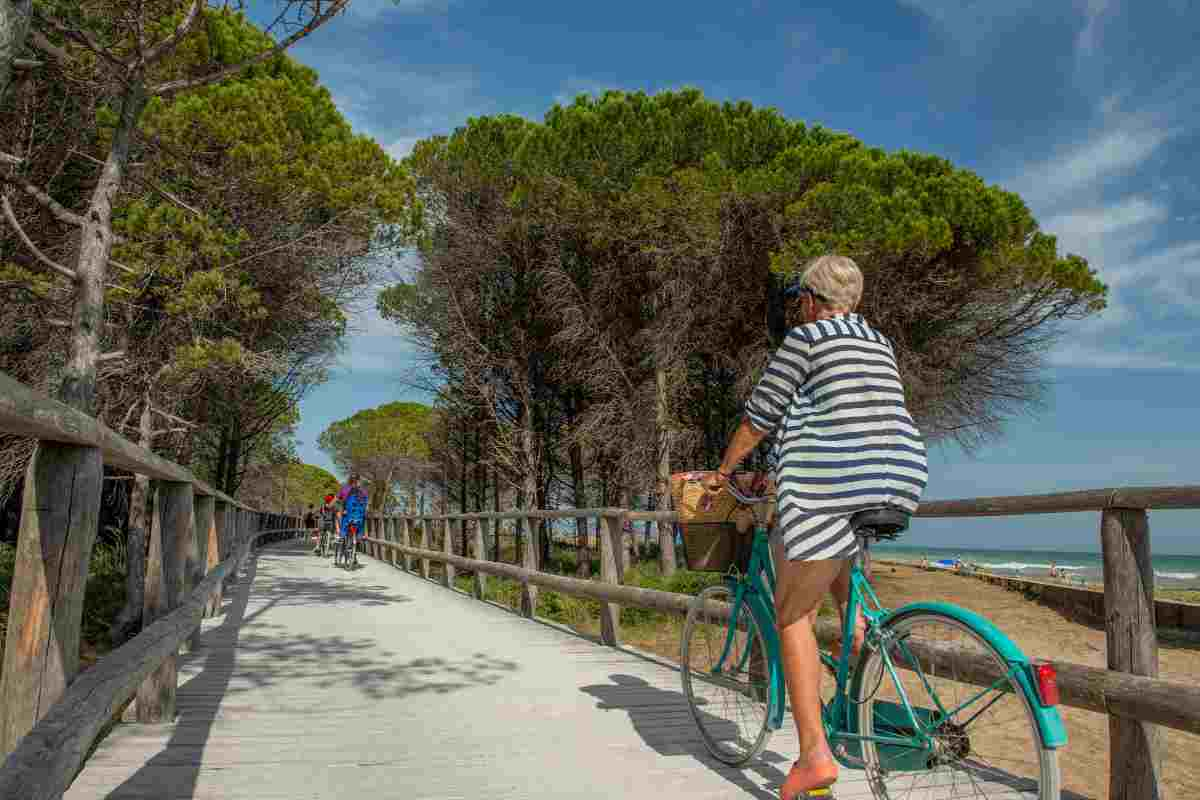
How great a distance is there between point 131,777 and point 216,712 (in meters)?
1.16

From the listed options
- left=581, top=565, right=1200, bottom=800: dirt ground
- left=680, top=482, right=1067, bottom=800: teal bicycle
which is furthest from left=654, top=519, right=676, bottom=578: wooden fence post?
left=680, top=482, right=1067, bottom=800: teal bicycle

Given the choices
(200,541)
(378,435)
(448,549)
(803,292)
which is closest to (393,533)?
(448,549)

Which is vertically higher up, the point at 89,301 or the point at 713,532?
the point at 89,301

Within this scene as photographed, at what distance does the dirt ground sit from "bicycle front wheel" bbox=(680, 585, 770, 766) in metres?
1.14

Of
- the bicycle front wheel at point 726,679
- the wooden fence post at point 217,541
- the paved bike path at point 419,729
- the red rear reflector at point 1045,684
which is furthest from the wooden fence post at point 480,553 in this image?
the red rear reflector at point 1045,684

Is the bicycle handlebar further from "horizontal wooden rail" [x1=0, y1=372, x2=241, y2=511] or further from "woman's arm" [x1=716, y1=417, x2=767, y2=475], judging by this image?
"horizontal wooden rail" [x1=0, y1=372, x2=241, y2=511]

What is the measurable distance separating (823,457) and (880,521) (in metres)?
0.25

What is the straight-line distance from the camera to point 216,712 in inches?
175

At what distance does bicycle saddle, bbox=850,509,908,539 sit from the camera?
2570 millimetres

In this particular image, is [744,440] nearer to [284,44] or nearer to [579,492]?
[284,44]

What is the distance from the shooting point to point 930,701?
8.86 feet

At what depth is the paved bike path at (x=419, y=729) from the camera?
3.33m

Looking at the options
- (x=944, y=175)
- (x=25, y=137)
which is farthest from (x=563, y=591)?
(x=944, y=175)

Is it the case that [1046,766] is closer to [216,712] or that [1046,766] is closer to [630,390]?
[216,712]
